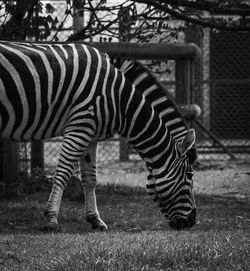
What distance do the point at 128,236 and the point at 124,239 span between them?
24 cm

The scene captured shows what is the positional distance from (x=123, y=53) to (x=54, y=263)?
387 centimetres

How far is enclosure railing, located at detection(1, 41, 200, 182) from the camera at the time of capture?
8438 mm

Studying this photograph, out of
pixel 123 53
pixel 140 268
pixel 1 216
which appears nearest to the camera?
pixel 140 268

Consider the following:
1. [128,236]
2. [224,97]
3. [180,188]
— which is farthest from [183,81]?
[224,97]

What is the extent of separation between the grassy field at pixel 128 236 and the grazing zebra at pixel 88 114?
1.15ft

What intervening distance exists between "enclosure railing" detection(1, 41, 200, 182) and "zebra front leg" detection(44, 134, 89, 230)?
1589 millimetres

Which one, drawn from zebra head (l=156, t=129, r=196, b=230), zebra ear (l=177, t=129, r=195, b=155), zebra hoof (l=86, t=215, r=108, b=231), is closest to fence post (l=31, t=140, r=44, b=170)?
zebra hoof (l=86, t=215, r=108, b=231)

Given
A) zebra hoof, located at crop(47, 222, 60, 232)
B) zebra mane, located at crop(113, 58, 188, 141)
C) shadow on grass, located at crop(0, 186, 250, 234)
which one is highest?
zebra mane, located at crop(113, 58, 188, 141)

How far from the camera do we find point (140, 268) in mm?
4891

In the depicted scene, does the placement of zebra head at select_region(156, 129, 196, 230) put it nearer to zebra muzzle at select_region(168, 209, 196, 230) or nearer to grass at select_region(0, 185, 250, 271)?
zebra muzzle at select_region(168, 209, 196, 230)

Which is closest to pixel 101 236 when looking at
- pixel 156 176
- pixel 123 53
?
pixel 156 176

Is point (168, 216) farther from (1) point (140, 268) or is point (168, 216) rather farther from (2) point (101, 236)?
(1) point (140, 268)

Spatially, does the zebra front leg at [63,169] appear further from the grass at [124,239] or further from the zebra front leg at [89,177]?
the zebra front leg at [89,177]

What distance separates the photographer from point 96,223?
719 centimetres
